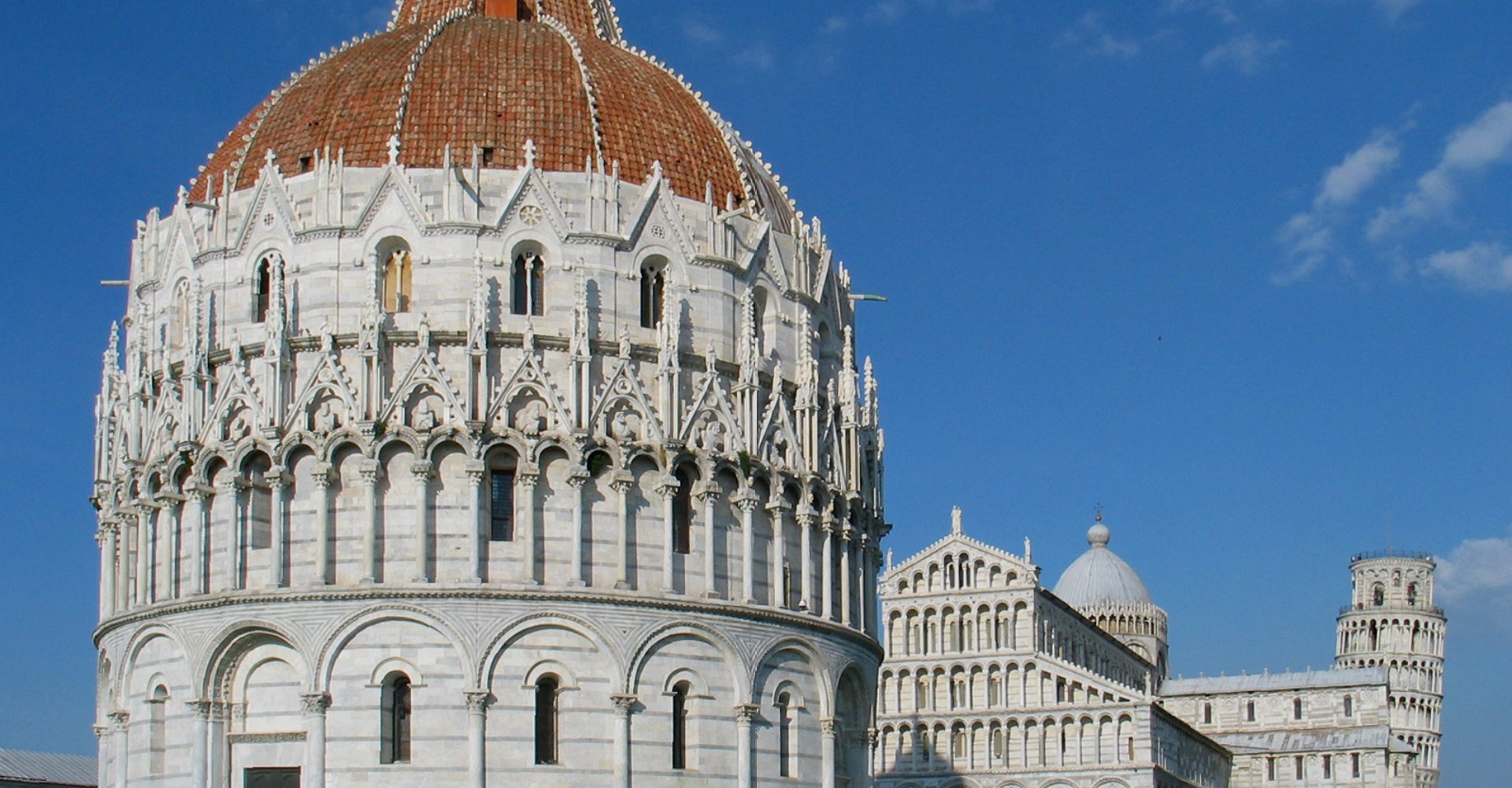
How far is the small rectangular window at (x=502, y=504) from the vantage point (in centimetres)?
4175

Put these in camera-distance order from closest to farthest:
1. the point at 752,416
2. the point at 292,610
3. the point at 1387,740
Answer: the point at 292,610 → the point at 752,416 → the point at 1387,740

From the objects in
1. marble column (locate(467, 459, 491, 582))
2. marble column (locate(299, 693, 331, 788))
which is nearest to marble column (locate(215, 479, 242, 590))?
marble column (locate(299, 693, 331, 788))

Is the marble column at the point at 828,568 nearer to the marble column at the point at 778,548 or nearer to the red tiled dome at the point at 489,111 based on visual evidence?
the marble column at the point at 778,548

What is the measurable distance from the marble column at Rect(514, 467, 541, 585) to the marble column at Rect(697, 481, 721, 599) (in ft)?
12.2

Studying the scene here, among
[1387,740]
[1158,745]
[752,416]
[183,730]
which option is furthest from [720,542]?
[1387,740]

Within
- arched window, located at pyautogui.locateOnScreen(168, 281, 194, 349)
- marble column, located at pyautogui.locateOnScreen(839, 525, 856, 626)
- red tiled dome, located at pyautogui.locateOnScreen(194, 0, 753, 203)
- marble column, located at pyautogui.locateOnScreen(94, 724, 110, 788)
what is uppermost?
red tiled dome, located at pyautogui.locateOnScreen(194, 0, 753, 203)

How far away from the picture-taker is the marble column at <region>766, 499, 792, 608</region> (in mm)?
44219

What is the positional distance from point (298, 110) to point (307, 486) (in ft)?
33.1

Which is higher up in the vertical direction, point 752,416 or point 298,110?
point 298,110

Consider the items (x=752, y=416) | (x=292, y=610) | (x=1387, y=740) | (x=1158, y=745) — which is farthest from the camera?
(x=1387, y=740)

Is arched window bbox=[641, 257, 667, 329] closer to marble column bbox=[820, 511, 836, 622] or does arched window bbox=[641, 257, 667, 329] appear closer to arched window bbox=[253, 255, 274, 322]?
marble column bbox=[820, 511, 836, 622]

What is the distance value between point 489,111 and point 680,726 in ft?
47.5

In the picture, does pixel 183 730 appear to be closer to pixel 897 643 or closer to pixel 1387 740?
pixel 897 643

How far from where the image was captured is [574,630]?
1623 inches
